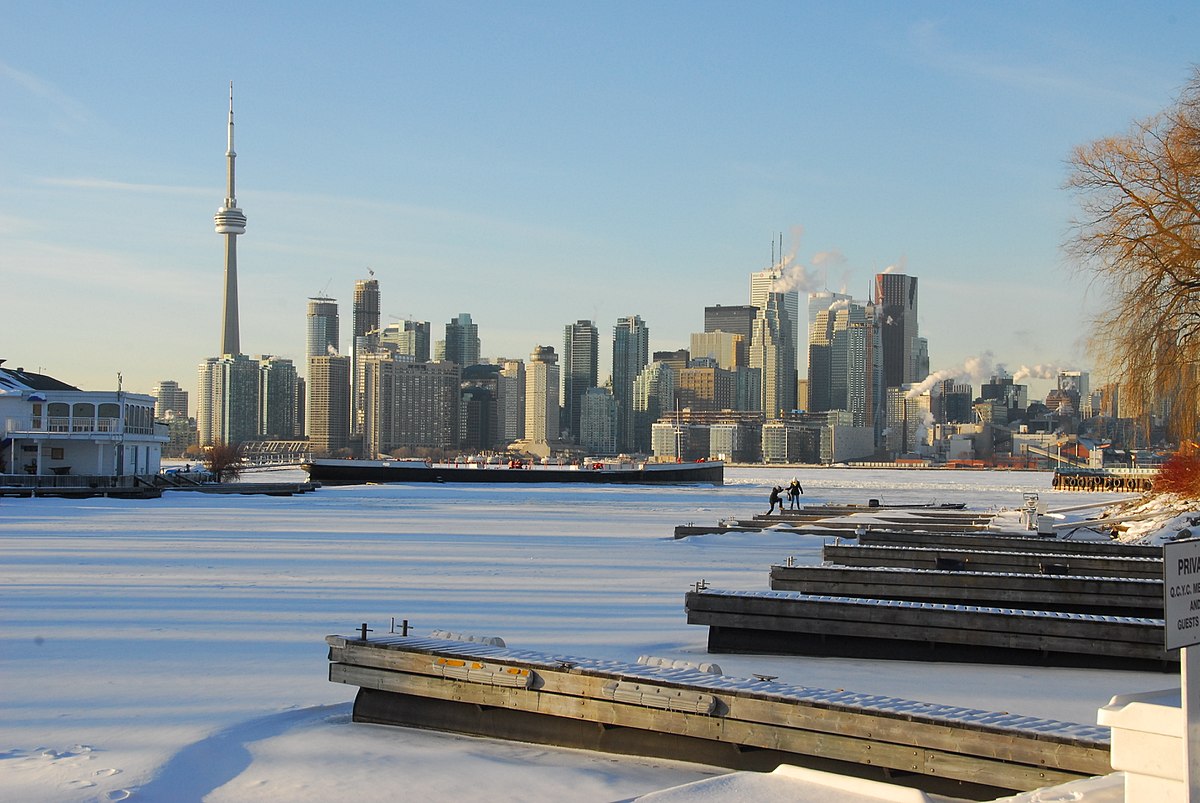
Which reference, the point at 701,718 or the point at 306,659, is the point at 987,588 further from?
the point at 306,659

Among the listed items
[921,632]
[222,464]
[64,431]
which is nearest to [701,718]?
[921,632]

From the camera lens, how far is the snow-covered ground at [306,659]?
8328mm

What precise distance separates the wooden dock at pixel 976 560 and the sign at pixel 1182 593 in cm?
1439

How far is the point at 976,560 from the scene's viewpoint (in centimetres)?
1912

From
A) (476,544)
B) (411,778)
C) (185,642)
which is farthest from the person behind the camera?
(476,544)

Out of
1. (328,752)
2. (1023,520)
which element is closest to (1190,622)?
(328,752)

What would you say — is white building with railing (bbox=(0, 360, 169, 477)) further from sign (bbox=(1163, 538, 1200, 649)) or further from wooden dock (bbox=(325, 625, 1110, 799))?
sign (bbox=(1163, 538, 1200, 649))

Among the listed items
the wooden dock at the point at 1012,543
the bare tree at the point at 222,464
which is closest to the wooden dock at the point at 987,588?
the wooden dock at the point at 1012,543

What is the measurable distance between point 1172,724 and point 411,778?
527cm

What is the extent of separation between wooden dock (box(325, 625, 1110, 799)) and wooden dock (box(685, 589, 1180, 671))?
3.76m

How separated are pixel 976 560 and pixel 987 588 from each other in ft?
10.8

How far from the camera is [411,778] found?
8.29 meters

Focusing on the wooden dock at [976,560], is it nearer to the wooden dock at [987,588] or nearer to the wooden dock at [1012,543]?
the wooden dock at [1012,543]

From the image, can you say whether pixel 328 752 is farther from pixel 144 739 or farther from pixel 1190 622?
pixel 1190 622
